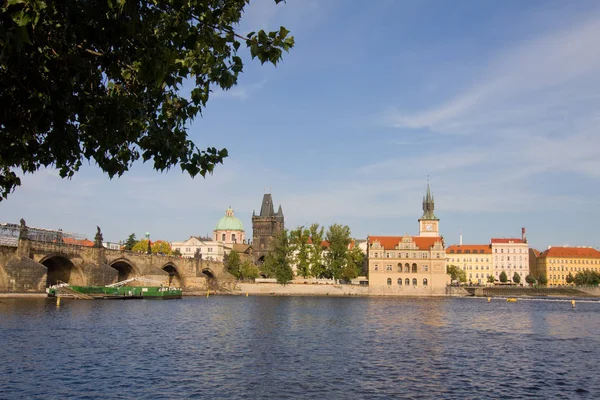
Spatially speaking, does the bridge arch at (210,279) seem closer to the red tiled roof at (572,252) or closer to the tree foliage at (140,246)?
the tree foliage at (140,246)

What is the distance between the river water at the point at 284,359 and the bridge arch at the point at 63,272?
29.8 m

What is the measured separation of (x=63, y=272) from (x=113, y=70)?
3052 inches

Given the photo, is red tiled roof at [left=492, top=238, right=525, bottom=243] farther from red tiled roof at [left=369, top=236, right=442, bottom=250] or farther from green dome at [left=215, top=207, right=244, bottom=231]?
green dome at [left=215, top=207, right=244, bottom=231]

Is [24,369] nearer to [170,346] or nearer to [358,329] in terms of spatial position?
[170,346]

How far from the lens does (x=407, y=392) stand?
21344 millimetres

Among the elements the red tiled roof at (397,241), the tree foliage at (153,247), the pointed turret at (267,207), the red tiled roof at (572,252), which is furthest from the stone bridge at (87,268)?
the red tiled roof at (572,252)

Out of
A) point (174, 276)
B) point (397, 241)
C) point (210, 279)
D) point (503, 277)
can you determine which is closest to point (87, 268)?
point (174, 276)

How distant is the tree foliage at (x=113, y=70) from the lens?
788cm

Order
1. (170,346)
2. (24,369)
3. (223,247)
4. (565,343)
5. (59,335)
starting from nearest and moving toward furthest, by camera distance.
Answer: (24,369) < (170,346) < (59,335) < (565,343) < (223,247)

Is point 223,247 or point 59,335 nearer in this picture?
point 59,335

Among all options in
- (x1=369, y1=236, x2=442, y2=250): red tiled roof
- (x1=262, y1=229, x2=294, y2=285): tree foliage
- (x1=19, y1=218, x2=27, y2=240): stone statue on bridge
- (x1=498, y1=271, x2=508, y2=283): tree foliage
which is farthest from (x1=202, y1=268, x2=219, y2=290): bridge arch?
(x1=498, y1=271, x2=508, y2=283): tree foliage

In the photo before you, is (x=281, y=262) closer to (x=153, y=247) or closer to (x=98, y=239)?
(x=98, y=239)

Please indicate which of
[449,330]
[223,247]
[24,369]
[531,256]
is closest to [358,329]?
[449,330]

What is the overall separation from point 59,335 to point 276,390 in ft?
63.0
